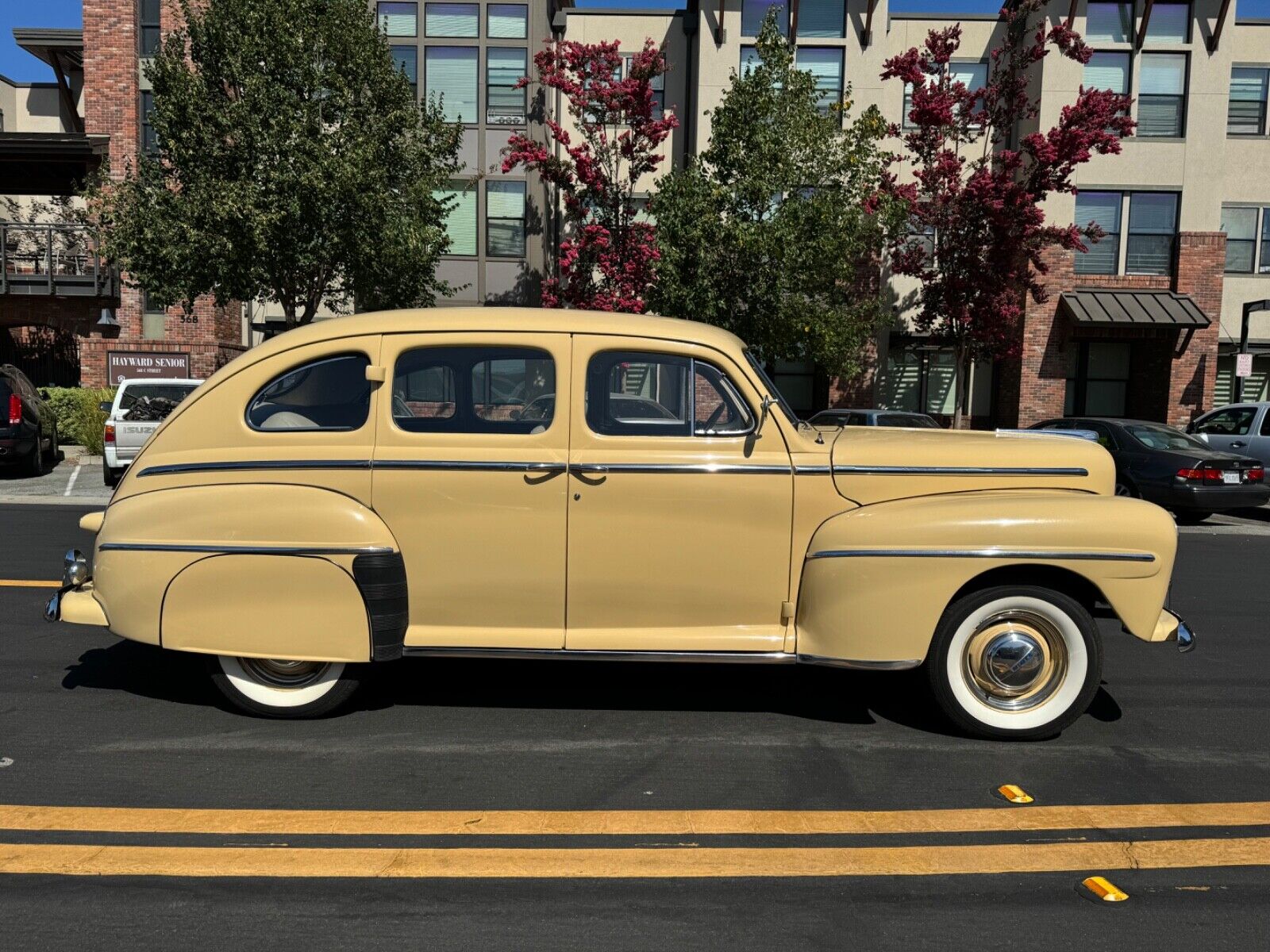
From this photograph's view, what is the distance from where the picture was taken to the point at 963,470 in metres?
4.50

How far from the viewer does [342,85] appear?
15.4 m

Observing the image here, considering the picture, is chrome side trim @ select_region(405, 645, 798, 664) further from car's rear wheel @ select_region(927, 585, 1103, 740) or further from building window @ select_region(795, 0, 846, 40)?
building window @ select_region(795, 0, 846, 40)

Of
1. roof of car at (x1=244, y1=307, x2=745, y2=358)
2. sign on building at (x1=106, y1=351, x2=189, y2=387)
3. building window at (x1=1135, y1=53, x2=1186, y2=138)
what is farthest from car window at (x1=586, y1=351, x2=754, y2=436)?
building window at (x1=1135, y1=53, x2=1186, y2=138)

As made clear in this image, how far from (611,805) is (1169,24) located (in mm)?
24733

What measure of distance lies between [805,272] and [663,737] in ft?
42.0

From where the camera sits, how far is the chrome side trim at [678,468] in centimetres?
437

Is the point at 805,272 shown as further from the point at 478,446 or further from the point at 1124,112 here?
the point at 478,446

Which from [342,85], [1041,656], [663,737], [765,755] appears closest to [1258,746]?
[1041,656]

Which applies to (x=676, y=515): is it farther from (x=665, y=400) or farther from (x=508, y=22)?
(x=508, y=22)

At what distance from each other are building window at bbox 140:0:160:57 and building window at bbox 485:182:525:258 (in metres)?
8.84

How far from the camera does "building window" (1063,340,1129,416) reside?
77.8ft

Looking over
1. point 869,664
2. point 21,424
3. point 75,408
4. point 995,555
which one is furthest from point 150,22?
point 995,555

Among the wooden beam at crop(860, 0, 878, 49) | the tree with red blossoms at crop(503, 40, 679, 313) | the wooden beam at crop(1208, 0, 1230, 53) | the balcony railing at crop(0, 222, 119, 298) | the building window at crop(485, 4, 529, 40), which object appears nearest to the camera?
the tree with red blossoms at crop(503, 40, 679, 313)

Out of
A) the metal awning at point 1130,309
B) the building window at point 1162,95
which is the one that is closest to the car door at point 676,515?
the metal awning at point 1130,309
